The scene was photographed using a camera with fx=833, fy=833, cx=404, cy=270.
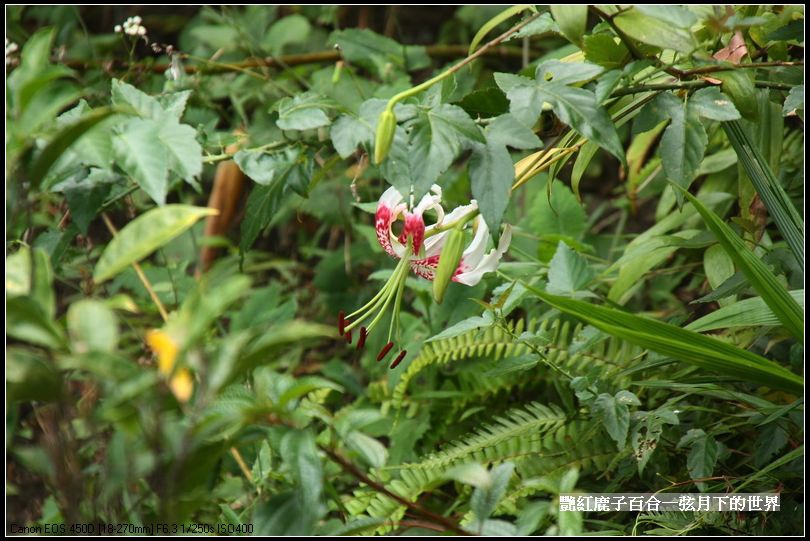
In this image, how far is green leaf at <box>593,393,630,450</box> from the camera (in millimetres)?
830

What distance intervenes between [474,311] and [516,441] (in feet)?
0.92

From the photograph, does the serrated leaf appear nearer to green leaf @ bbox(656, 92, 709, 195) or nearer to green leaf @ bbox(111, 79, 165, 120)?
green leaf @ bbox(656, 92, 709, 195)

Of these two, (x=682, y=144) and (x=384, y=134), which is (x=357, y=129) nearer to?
(x=384, y=134)

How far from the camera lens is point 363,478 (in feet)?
1.80

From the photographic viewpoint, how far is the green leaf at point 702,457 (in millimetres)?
847

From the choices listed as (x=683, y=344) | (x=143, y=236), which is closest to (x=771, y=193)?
(x=683, y=344)

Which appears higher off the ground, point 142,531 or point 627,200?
point 142,531

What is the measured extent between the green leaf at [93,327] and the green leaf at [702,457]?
62 centimetres

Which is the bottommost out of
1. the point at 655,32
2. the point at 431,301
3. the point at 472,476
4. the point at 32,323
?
the point at 431,301

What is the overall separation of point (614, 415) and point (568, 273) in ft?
0.77

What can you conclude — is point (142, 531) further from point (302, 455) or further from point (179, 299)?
point (179, 299)

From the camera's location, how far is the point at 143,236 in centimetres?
50

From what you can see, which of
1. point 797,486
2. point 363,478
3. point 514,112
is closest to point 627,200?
point 797,486

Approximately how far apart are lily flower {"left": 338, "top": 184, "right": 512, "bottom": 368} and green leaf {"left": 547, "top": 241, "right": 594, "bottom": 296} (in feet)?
0.56
